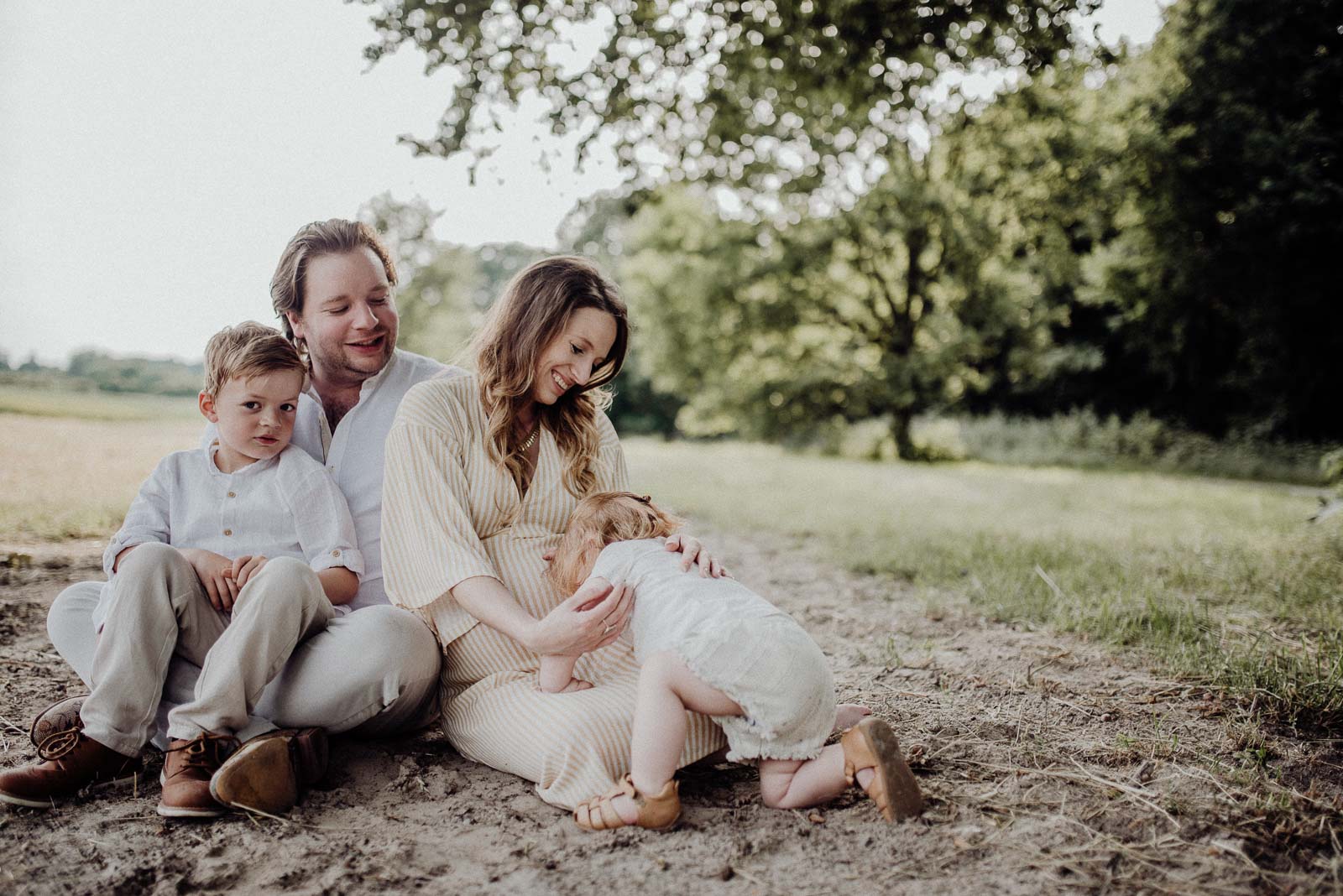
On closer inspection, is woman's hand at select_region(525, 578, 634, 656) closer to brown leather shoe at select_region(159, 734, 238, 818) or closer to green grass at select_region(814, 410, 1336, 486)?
brown leather shoe at select_region(159, 734, 238, 818)

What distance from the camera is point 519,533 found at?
9.09 ft

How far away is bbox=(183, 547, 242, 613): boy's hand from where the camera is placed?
2521 millimetres

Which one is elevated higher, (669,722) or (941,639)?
(669,722)

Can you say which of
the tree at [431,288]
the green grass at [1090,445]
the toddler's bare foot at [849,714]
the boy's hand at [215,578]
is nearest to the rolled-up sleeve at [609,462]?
the toddler's bare foot at [849,714]

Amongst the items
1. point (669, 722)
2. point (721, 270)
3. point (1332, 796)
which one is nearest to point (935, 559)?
point (1332, 796)

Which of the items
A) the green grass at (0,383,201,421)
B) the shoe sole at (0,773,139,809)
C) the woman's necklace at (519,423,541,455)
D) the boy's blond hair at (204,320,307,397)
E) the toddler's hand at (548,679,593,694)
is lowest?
the shoe sole at (0,773,139,809)

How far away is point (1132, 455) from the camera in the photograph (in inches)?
824

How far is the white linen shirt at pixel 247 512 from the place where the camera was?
2.72 meters

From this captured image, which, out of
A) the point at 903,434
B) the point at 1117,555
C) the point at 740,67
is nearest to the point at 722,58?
the point at 740,67

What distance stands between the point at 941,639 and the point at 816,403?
65.1ft

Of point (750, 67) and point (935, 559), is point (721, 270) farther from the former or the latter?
point (935, 559)

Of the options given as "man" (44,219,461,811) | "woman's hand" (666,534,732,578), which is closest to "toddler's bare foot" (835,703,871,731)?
"woman's hand" (666,534,732,578)

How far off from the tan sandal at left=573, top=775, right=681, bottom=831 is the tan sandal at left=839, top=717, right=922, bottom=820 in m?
0.45

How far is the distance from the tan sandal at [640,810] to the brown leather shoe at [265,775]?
756 millimetres
